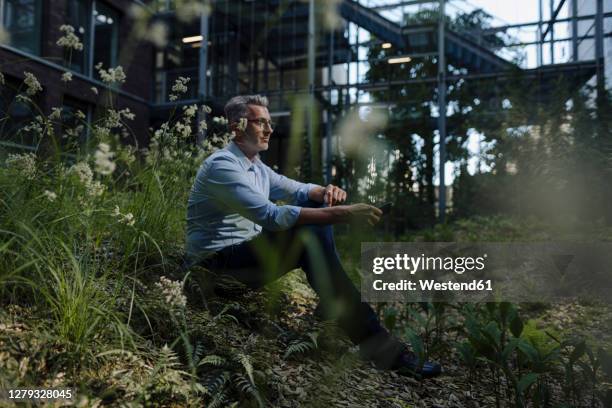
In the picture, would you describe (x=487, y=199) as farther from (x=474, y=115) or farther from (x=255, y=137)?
(x=255, y=137)

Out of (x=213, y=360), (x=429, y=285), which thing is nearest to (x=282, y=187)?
(x=429, y=285)

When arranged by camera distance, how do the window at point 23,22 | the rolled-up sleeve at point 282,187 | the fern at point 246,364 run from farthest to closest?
the window at point 23,22, the rolled-up sleeve at point 282,187, the fern at point 246,364

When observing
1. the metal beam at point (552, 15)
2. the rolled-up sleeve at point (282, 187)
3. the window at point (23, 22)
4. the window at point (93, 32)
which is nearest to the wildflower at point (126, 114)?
the rolled-up sleeve at point (282, 187)

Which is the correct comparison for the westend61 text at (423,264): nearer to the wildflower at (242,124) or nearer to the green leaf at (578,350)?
the green leaf at (578,350)

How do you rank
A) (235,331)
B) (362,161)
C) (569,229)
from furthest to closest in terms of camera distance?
(362,161) < (569,229) < (235,331)

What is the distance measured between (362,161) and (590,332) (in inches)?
241

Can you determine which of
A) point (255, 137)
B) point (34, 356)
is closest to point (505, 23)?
point (255, 137)

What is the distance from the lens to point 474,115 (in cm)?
973

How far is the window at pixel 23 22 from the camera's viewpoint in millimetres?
9195

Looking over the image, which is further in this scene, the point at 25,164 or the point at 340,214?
the point at 340,214

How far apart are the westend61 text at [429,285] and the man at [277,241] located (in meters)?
0.77

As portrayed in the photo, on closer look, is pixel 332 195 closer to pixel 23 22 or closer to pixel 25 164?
pixel 25 164

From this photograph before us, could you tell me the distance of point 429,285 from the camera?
3.13 m

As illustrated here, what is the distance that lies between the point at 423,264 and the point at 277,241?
1911 millimetres
